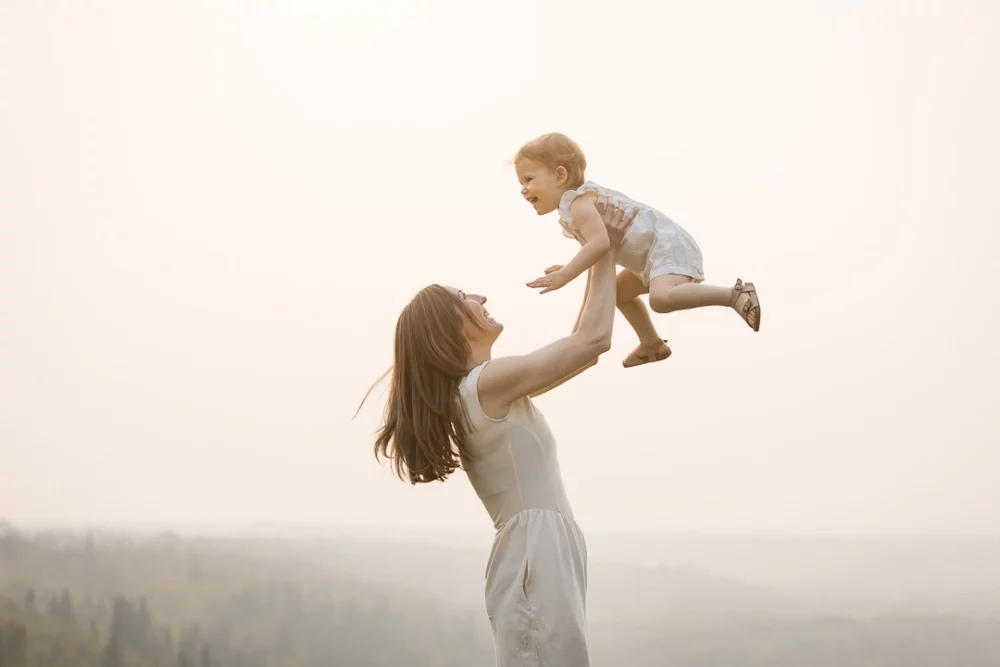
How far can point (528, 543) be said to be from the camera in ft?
6.25

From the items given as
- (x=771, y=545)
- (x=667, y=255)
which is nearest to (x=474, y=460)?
(x=667, y=255)

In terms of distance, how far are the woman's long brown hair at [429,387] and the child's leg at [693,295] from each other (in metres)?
0.40

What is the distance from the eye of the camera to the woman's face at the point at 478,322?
2064mm

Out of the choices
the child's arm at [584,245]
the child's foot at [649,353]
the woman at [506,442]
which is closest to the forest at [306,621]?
the child's foot at [649,353]

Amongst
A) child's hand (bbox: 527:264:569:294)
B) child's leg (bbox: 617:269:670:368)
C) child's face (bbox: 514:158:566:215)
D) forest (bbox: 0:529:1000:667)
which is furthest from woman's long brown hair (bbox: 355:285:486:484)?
forest (bbox: 0:529:1000:667)

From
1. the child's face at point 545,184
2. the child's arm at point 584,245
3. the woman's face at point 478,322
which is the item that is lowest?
the woman's face at point 478,322

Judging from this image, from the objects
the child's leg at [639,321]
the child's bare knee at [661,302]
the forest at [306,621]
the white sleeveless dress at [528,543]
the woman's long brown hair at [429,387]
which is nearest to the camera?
the white sleeveless dress at [528,543]

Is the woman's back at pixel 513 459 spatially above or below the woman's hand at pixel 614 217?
below

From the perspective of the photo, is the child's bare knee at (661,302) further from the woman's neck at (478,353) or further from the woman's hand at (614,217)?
the woman's neck at (478,353)

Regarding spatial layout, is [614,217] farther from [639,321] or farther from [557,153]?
[639,321]

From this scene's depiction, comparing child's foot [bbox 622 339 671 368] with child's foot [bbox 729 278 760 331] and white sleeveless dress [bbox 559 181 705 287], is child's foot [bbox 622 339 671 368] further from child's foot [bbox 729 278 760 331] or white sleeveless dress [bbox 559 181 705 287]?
child's foot [bbox 729 278 760 331]

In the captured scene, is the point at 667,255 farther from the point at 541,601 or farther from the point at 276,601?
the point at 276,601

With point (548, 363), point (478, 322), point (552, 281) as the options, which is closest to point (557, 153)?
point (552, 281)

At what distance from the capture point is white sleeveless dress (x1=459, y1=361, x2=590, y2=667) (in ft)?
6.14
